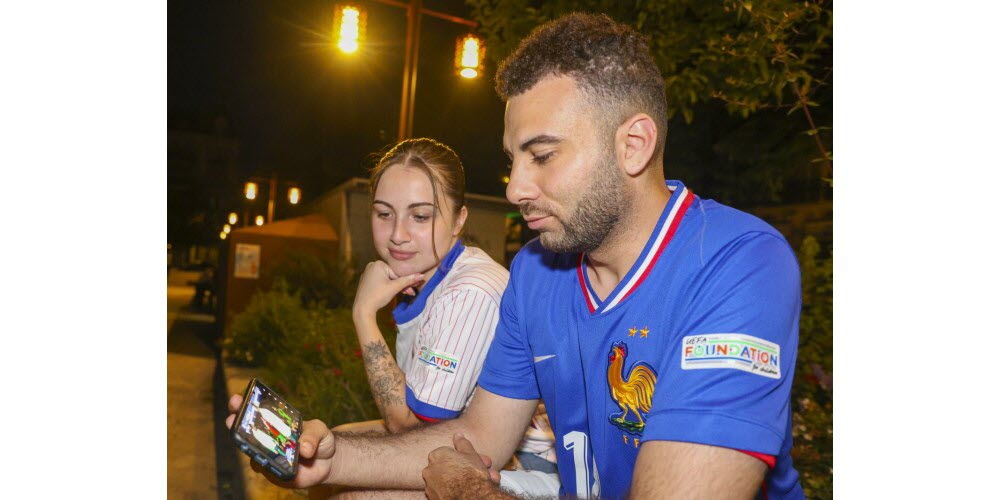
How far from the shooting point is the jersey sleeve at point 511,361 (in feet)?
6.51

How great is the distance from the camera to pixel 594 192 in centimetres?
167

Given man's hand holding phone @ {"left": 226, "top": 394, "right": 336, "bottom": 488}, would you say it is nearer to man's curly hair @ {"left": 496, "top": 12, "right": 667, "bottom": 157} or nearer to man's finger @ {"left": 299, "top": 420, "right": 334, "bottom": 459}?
man's finger @ {"left": 299, "top": 420, "right": 334, "bottom": 459}

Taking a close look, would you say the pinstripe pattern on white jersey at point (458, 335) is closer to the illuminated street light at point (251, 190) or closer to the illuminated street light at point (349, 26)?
the illuminated street light at point (349, 26)

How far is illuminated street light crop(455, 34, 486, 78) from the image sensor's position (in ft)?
21.2

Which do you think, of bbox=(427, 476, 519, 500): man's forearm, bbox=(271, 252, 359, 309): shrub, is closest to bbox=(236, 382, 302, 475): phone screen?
bbox=(427, 476, 519, 500): man's forearm

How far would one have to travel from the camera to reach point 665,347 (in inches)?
60.9

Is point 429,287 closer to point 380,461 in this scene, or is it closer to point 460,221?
point 460,221

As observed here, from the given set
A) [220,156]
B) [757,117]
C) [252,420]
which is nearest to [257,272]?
[757,117]

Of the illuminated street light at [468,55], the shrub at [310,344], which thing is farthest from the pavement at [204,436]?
the illuminated street light at [468,55]

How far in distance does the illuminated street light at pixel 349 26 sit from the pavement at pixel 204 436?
10.7ft

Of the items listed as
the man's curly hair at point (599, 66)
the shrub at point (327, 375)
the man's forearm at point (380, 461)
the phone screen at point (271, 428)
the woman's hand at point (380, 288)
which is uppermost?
the man's curly hair at point (599, 66)

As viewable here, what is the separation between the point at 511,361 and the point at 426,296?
60 centimetres

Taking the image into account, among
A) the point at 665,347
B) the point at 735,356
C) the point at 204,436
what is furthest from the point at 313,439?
the point at 204,436

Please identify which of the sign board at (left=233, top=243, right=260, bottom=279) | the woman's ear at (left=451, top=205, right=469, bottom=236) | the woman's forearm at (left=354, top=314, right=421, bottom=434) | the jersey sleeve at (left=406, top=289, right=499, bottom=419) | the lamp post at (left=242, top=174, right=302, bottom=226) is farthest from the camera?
the lamp post at (left=242, top=174, right=302, bottom=226)
